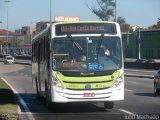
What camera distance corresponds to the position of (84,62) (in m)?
17.1

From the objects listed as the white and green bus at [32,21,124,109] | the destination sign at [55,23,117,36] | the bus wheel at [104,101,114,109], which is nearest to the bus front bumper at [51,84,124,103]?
the white and green bus at [32,21,124,109]

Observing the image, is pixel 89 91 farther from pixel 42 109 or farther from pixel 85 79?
pixel 42 109

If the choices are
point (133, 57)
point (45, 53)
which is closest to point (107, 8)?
point (133, 57)

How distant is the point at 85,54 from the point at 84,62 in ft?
0.84

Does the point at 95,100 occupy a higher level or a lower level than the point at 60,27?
lower

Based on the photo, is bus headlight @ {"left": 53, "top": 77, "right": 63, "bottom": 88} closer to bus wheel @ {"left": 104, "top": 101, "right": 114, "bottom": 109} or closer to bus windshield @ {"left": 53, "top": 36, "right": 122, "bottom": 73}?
bus windshield @ {"left": 53, "top": 36, "right": 122, "bottom": 73}

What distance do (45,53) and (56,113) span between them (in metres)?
2.46

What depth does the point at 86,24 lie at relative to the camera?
696 inches

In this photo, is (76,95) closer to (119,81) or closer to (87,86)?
(87,86)

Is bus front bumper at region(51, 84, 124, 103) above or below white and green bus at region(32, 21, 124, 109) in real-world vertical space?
below

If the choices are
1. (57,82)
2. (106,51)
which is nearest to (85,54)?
(106,51)

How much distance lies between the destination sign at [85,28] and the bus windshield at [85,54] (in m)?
0.23

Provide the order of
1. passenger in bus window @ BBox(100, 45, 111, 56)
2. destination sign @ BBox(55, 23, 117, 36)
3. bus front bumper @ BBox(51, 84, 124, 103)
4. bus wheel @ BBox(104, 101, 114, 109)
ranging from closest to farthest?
bus front bumper @ BBox(51, 84, 124, 103), passenger in bus window @ BBox(100, 45, 111, 56), destination sign @ BBox(55, 23, 117, 36), bus wheel @ BBox(104, 101, 114, 109)

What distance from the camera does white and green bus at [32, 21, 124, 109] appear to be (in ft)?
55.1
